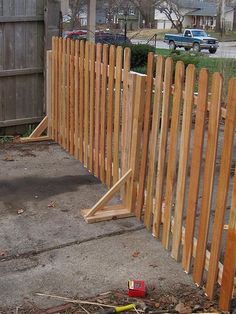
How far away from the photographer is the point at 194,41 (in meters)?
39.3

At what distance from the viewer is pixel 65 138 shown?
6.80 meters

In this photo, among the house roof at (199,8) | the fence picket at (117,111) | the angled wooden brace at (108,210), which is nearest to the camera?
the angled wooden brace at (108,210)

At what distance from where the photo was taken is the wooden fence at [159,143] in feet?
10.7

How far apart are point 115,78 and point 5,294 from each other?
2.44m

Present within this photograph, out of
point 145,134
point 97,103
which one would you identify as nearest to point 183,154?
point 145,134

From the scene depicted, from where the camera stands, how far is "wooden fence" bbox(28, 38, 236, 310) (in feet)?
10.7

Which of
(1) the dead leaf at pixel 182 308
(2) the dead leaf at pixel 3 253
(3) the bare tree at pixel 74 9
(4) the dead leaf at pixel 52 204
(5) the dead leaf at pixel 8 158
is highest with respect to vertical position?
(3) the bare tree at pixel 74 9

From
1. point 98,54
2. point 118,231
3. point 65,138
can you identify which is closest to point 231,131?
point 118,231

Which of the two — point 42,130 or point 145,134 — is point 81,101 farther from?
point 145,134

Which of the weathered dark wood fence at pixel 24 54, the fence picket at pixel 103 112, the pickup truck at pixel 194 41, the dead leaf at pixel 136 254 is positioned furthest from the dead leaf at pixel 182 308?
the pickup truck at pixel 194 41

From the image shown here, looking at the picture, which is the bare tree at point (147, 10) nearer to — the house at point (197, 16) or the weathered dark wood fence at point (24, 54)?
the house at point (197, 16)

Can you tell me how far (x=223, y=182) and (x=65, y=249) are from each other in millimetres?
1549

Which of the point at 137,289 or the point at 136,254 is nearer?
the point at 137,289

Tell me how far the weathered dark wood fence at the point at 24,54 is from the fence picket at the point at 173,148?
13.6 feet
